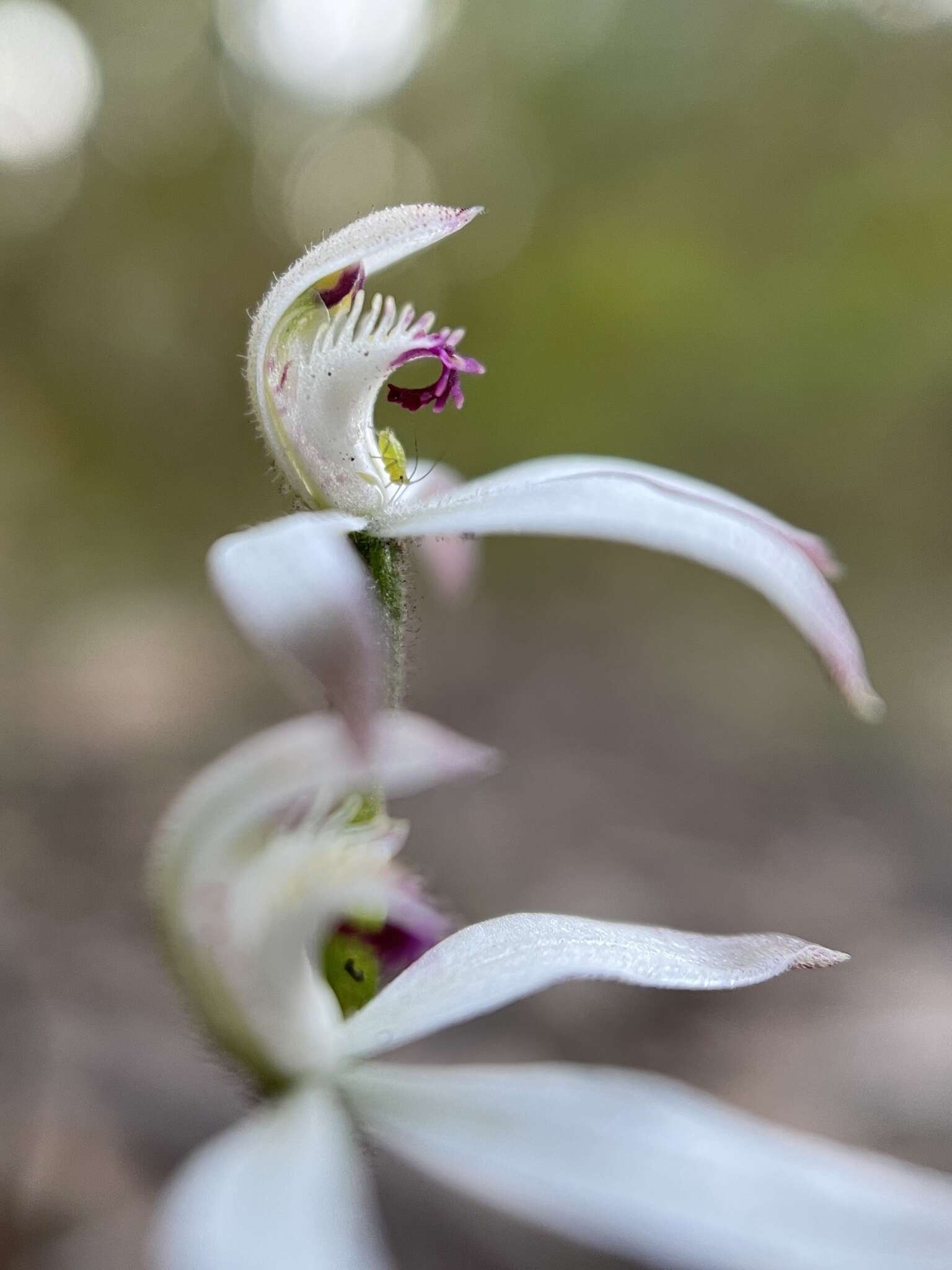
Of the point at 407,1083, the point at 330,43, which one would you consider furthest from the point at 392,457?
the point at 330,43

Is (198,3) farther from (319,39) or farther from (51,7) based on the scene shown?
(319,39)

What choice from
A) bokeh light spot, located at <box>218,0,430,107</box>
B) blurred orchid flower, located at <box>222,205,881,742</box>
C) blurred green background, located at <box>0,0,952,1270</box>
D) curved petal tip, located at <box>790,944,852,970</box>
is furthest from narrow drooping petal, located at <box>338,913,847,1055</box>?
bokeh light spot, located at <box>218,0,430,107</box>

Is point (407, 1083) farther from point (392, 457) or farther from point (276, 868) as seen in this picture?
point (392, 457)

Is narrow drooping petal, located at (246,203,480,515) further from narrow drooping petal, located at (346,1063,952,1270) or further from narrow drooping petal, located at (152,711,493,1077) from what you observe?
narrow drooping petal, located at (346,1063,952,1270)

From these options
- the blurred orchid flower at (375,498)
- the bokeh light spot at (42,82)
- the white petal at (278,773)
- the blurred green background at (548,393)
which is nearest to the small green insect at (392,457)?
the blurred orchid flower at (375,498)

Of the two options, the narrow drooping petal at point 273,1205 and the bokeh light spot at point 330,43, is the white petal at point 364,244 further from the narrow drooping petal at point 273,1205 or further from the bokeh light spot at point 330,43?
the bokeh light spot at point 330,43

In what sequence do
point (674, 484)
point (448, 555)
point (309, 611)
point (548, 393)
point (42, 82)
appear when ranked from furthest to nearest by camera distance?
point (548, 393), point (42, 82), point (448, 555), point (674, 484), point (309, 611)


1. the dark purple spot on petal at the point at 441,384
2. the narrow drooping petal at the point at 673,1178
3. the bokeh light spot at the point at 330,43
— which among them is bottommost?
the narrow drooping petal at the point at 673,1178
